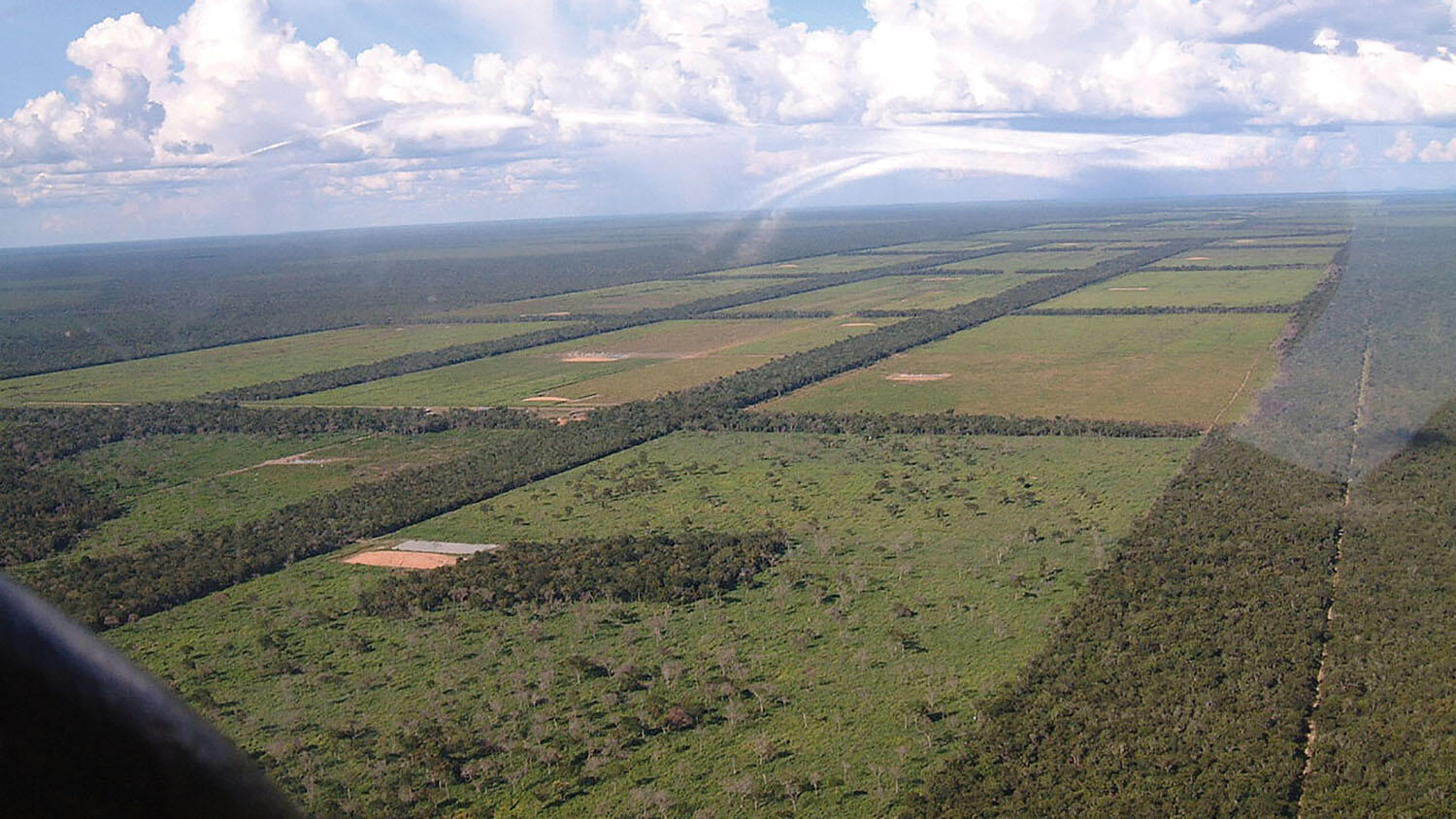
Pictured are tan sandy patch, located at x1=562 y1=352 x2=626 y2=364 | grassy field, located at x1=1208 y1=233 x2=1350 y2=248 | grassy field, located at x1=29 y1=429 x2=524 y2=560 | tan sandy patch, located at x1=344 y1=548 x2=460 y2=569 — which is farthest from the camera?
grassy field, located at x1=1208 y1=233 x2=1350 y2=248

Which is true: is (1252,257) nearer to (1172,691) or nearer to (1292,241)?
(1292,241)

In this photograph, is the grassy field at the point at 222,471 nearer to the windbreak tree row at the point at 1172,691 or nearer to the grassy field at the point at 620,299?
the windbreak tree row at the point at 1172,691

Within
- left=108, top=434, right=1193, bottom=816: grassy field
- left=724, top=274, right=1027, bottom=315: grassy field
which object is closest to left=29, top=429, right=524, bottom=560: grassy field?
left=108, top=434, right=1193, bottom=816: grassy field

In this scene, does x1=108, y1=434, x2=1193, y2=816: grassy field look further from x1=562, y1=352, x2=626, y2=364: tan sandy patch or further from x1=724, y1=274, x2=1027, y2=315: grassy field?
x1=724, y1=274, x2=1027, y2=315: grassy field

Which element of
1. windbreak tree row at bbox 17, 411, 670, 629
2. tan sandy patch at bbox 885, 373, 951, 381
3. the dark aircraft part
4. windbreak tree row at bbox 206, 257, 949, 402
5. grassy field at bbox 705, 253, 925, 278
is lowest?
tan sandy patch at bbox 885, 373, 951, 381

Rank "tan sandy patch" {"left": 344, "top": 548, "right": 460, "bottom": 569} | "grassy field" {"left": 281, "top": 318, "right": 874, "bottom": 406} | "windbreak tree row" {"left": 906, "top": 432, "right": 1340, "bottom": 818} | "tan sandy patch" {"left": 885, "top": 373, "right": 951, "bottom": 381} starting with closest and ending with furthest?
"windbreak tree row" {"left": 906, "top": 432, "right": 1340, "bottom": 818}
"tan sandy patch" {"left": 344, "top": 548, "right": 460, "bottom": 569}
"tan sandy patch" {"left": 885, "top": 373, "right": 951, "bottom": 381}
"grassy field" {"left": 281, "top": 318, "right": 874, "bottom": 406}

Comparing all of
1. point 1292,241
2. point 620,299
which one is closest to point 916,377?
point 620,299
